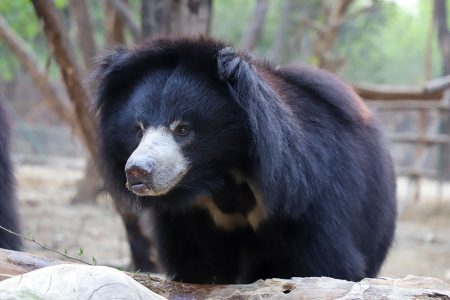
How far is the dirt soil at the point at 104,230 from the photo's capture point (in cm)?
718

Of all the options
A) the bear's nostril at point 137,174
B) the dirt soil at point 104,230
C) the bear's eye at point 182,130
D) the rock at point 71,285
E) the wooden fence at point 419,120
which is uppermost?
the bear's eye at point 182,130

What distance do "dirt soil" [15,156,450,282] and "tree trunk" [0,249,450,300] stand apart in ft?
10.7

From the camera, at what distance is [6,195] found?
3.67m

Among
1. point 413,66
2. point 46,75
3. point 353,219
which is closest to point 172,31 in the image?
point 46,75

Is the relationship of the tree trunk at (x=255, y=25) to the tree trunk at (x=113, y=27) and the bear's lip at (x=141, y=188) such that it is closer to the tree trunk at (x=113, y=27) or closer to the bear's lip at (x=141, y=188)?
the tree trunk at (x=113, y=27)

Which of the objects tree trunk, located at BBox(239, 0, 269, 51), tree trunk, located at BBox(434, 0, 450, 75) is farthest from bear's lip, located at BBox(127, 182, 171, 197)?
tree trunk, located at BBox(434, 0, 450, 75)

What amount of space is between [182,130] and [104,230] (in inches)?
240

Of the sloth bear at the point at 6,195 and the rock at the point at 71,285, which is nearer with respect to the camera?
the rock at the point at 71,285

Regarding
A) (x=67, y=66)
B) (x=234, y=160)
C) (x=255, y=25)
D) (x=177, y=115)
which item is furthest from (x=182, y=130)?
(x=255, y=25)

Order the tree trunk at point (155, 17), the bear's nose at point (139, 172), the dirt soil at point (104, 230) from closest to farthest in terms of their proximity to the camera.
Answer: the bear's nose at point (139, 172) < the tree trunk at point (155, 17) < the dirt soil at point (104, 230)

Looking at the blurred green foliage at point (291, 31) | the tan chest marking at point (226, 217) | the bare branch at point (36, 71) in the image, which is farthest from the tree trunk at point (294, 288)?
the blurred green foliage at point (291, 31)

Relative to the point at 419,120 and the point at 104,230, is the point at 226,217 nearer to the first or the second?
the point at 104,230

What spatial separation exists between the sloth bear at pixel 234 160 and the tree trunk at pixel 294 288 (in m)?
0.39

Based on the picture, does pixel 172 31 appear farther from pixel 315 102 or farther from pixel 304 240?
pixel 304 240
